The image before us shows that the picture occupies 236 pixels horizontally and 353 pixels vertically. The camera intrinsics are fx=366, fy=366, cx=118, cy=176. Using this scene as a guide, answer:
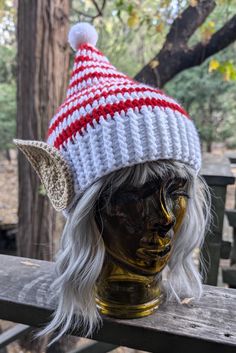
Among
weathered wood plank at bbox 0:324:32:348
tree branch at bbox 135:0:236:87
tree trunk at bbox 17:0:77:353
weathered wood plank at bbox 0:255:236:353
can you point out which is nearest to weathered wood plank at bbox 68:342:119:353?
weathered wood plank at bbox 0:324:32:348

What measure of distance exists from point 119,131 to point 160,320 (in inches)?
14.2

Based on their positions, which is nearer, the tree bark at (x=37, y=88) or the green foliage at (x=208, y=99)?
the tree bark at (x=37, y=88)

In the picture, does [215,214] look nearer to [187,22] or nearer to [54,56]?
[54,56]

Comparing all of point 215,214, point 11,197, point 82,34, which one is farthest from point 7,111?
point 82,34

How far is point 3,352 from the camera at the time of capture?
1.52 m

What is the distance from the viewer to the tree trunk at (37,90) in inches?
61.6

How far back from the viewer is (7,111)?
4.21 m

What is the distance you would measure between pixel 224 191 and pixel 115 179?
0.77m

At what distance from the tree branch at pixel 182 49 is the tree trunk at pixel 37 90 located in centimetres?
68

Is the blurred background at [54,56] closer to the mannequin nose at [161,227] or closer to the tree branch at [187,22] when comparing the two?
the tree branch at [187,22]

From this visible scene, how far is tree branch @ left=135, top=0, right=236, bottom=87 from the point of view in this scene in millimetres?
2146

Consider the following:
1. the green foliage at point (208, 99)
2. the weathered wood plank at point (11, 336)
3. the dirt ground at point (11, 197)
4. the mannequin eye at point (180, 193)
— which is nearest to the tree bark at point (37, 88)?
the dirt ground at point (11, 197)

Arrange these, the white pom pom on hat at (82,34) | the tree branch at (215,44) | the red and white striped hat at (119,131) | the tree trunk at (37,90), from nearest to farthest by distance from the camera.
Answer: the red and white striped hat at (119,131), the white pom pom on hat at (82,34), the tree trunk at (37,90), the tree branch at (215,44)

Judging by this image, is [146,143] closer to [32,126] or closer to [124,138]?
[124,138]
